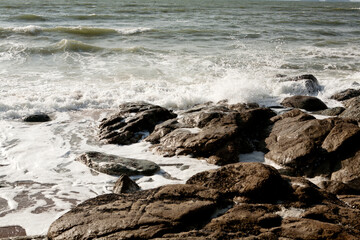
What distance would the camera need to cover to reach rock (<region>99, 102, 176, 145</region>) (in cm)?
700

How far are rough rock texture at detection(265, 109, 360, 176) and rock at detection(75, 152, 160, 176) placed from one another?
2.01 meters

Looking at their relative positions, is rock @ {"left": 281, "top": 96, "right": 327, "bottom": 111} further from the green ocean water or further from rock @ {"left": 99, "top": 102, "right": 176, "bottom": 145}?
rock @ {"left": 99, "top": 102, "right": 176, "bottom": 145}

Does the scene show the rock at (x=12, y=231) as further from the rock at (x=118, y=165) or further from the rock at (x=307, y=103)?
the rock at (x=307, y=103)

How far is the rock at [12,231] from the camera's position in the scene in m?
3.79

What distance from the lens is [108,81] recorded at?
447 inches

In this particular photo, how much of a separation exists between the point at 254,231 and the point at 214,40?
1706 cm

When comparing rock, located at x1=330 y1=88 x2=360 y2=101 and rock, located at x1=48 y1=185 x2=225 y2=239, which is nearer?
rock, located at x1=48 y1=185 x2=225 y2=239

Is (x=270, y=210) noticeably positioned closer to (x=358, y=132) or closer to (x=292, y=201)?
(x=292, y=201)

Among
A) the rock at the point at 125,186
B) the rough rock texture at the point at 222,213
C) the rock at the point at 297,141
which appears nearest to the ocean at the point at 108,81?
the rock at the point at 125,186

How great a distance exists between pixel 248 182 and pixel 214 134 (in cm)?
241

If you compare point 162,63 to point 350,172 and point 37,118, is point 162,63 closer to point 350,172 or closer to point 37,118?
point 37,118

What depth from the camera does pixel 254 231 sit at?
2.82 metres

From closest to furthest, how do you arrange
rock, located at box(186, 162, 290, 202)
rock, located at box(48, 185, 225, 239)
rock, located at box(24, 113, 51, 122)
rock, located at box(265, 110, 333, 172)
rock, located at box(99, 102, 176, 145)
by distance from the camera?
rock, located at box(48, 185, 225, 239) → rock, located at box(186, 162, 290, 202) → rock, located at box(265, 110, 333, 172) → rock, located at box(99, 102, 176, 145) → rock, located at box(24, 113, 51, 122)

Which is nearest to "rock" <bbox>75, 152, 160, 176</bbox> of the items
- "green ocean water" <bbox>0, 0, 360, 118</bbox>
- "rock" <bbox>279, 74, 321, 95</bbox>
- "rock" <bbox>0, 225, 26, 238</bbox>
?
"rock" <bbox>0, 225, 26, 238</bbox>
